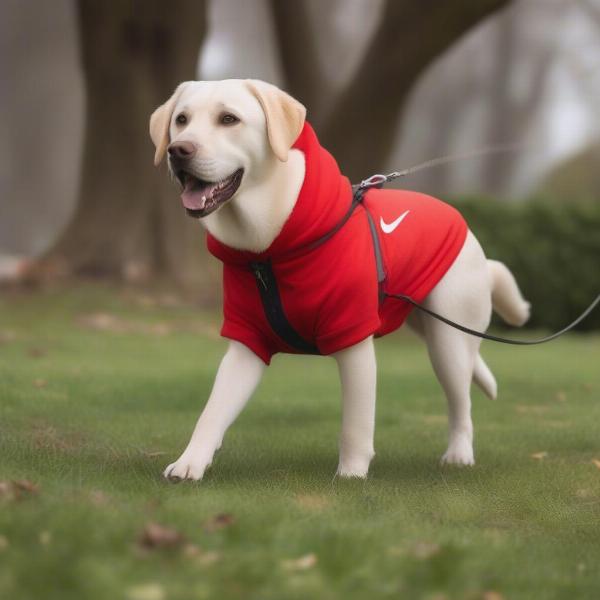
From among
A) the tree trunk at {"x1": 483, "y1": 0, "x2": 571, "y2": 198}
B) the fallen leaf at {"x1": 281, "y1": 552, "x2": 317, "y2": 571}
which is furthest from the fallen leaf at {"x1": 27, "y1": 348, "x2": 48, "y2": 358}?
the tree trunk at {"x1": 483, "y1": 0, "x2": 571, "y2": 198}

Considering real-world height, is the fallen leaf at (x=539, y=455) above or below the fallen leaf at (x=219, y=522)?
below

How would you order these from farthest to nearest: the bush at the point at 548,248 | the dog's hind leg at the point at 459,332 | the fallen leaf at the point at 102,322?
the bush at the point at 548,248 → the fallen leaf at the point at 102,322 → the dog's hind leg at the point at 459,332

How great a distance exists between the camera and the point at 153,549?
127 inches

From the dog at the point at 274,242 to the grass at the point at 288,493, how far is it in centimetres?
36

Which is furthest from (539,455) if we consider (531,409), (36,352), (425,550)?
(36,352)

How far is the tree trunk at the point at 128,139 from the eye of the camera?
44.5ft

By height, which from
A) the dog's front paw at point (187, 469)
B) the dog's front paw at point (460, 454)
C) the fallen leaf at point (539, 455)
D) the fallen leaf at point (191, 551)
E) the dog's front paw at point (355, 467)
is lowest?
the fallen leaf at point (539, 455)

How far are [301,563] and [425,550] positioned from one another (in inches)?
18.0

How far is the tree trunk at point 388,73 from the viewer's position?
12594mm

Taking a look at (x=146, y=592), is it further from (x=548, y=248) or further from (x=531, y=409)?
(x=548, y=248)

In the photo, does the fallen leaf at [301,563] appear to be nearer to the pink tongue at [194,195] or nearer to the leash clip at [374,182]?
the pink tongue at [194,195]

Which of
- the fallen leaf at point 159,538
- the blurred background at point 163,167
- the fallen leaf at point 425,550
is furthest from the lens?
the blurred background at point 163,167

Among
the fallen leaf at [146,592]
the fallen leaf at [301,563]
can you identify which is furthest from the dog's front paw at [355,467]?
the fallen leaf at [146,592]

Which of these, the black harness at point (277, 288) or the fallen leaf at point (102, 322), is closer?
the black harness at point (277, 288)
